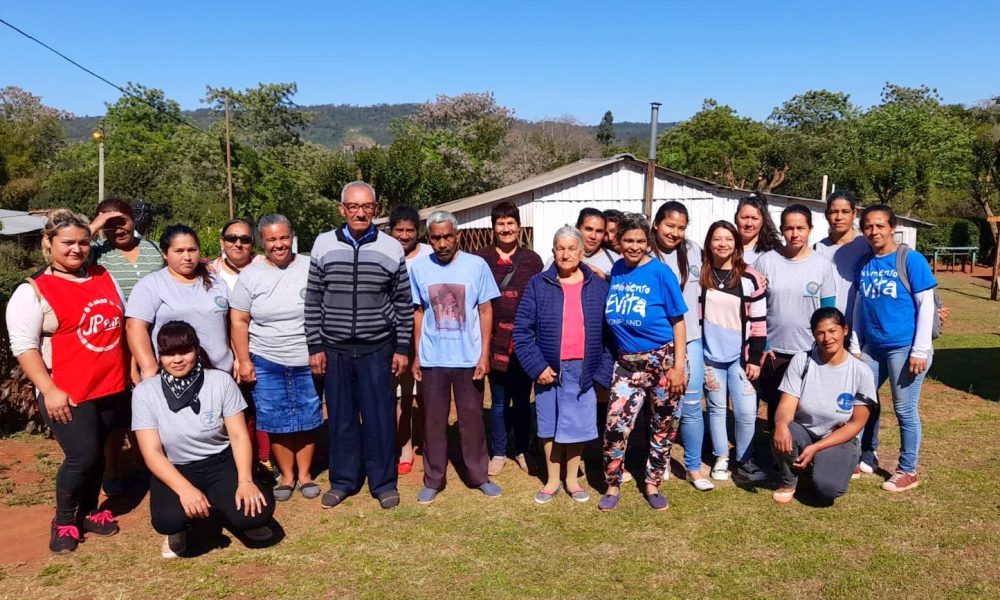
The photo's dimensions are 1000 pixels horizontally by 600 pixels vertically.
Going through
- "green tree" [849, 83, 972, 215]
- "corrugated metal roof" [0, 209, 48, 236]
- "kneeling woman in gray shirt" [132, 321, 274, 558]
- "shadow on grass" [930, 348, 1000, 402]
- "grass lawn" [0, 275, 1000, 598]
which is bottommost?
"grass lawn" [0, 275, 1000, 598]

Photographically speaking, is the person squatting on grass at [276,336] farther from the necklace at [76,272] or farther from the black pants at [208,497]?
the necklace at [76,272]

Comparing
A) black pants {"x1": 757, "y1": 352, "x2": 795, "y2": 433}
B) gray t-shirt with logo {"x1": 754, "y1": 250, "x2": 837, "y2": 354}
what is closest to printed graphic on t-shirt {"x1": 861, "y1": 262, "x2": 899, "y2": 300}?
gray t-shirt with logo {"x1": 754, "y1": 250, "x2": 837, "y2": 354}

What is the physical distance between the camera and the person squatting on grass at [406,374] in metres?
4.95

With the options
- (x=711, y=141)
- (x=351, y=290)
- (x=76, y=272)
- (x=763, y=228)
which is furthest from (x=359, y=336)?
(x=711, y=141)

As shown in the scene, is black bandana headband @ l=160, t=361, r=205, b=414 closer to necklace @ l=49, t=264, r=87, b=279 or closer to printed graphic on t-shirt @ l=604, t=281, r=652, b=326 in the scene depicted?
necklace @ l=49, t=264, r=87, b=279

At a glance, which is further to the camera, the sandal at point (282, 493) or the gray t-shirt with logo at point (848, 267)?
the gray t-shirt with logo at point (848, 267)

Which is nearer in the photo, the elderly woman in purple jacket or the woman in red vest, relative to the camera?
the woman in red vest

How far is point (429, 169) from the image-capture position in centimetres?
3659

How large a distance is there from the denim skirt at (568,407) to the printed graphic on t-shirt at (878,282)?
6.57 ft

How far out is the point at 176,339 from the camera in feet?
11.9

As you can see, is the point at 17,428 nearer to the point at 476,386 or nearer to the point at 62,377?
the point at 62,377

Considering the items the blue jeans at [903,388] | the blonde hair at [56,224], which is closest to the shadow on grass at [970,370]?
the blue jeans at [903,388]

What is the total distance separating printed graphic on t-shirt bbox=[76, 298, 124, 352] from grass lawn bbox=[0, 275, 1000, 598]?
119 cm

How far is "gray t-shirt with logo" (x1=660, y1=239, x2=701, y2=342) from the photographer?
4.45 metres
